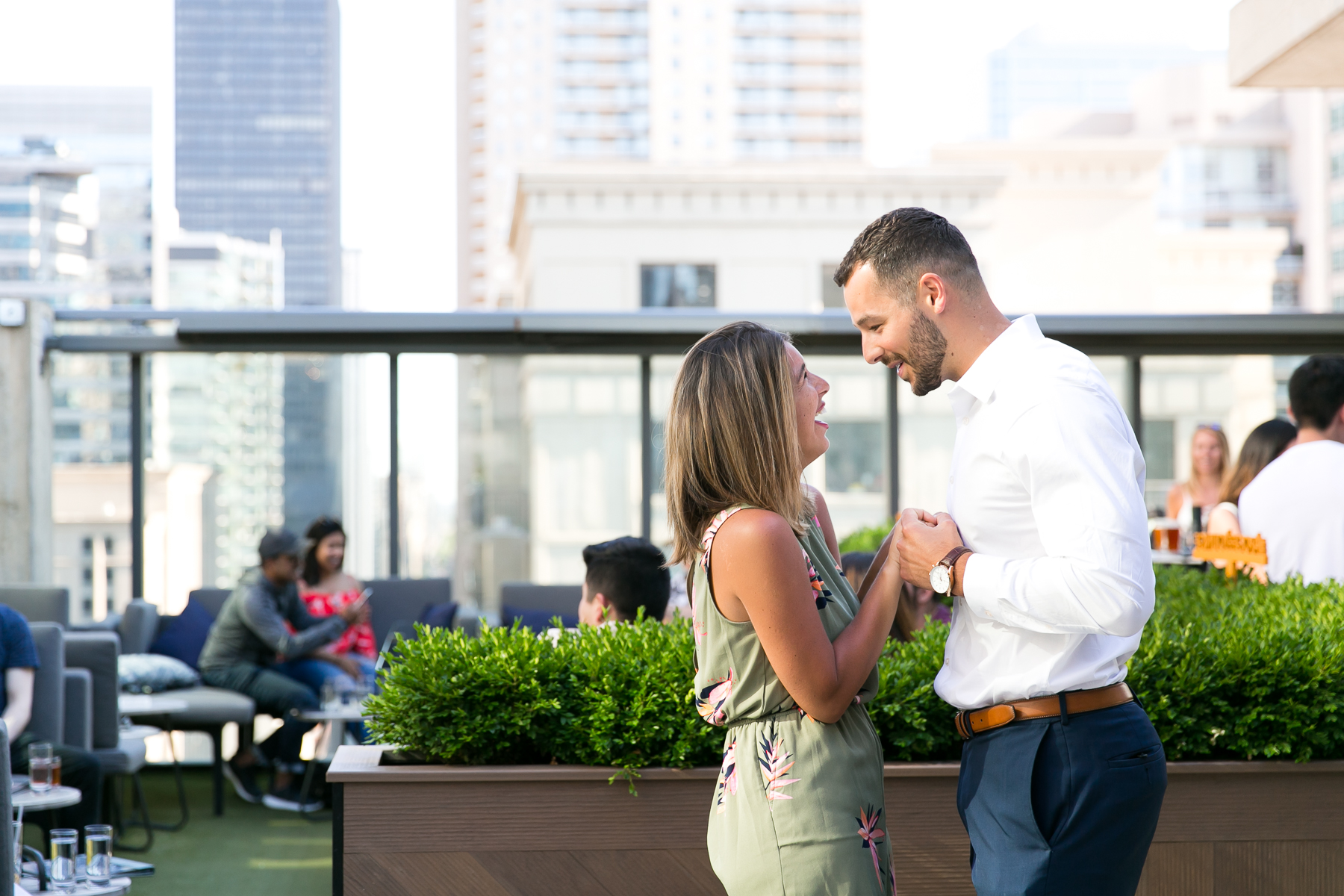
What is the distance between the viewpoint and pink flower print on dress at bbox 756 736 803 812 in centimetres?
187

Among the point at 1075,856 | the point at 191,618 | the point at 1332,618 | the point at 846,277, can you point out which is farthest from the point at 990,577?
the point at 191,618

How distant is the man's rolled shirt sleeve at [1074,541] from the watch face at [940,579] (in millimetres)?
28

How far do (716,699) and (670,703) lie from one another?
748 millimetres

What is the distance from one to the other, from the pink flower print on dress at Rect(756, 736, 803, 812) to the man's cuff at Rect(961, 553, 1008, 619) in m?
0.37

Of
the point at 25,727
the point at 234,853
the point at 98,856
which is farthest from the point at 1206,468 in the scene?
the point at 25,727

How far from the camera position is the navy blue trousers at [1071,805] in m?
1.81

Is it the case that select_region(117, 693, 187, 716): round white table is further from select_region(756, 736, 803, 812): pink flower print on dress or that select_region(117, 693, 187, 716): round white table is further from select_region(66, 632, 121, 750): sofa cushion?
select_region(756, 736, 803, 812): pink flower print on dress

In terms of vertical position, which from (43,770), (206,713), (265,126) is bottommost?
(206,713)

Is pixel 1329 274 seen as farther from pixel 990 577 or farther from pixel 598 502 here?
pixel 990 577

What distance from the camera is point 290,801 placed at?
600 cm

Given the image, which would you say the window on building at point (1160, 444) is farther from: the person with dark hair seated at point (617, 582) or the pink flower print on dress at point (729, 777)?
the pink flower print on dress at point (729, 777)

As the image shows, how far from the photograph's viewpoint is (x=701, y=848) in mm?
2670

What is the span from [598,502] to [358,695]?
13.8 ft

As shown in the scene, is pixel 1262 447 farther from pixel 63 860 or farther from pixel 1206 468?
pixel 63 860
